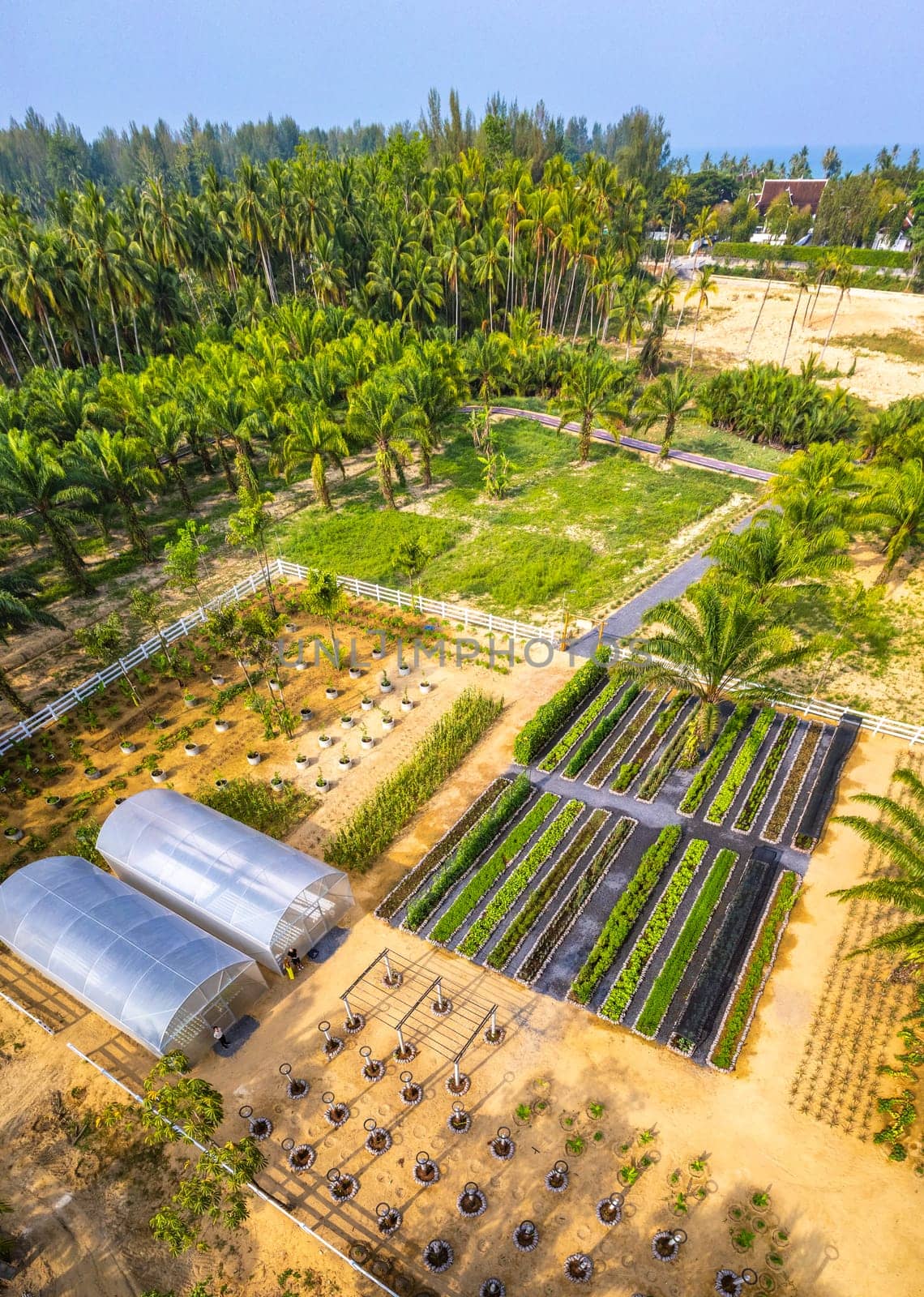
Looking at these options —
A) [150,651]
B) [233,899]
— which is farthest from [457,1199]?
[150,651]

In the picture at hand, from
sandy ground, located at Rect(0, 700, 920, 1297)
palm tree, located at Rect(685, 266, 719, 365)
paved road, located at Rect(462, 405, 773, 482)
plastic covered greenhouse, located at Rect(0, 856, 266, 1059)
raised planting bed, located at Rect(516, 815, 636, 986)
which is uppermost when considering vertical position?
palm tree, located at Rect(685, 266, 719, 365)

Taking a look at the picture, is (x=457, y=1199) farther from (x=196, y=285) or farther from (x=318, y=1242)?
(x=196, y=285)

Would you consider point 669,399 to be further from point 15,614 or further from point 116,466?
point 15,614

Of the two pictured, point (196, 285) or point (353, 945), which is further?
point (196, 285)

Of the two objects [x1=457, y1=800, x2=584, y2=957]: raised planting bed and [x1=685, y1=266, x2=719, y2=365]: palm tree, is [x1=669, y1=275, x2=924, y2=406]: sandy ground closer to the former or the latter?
[x1=685, y1=266, x2=719, y2=365]: palm tree

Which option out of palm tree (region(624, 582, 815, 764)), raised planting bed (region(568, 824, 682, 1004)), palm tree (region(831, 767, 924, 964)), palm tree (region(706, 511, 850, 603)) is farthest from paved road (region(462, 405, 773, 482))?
palm tree (region(831, 767, 924, 964))
